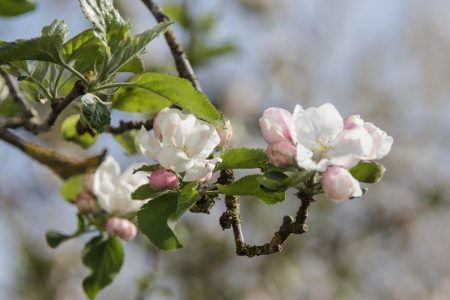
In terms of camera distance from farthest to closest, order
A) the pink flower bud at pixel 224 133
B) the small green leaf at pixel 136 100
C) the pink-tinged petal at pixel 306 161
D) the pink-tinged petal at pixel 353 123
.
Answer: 1. the small green leaf at pixel 136 100
2. the pink flower bud at pixel 224 133
3. the pink-tinged petal at pixel 353 123
4. the pink-tinged petal at pixel 306 161

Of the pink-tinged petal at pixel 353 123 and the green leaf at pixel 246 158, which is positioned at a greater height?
the pink-tinged petal at pixel 353 123

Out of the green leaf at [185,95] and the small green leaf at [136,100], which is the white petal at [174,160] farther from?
the small green leaf at [136,100]

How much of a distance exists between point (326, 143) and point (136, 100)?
665 millimetres

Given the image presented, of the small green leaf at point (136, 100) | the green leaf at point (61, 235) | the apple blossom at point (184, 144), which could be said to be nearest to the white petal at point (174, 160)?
the apple blossom at point (184, 144)

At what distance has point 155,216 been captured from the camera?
101 centimetres

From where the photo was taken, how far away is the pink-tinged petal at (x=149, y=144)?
1.04 metres

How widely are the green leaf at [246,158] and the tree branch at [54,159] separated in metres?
0.81

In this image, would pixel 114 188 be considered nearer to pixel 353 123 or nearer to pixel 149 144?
pixel 149 144

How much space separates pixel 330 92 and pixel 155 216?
5.41m

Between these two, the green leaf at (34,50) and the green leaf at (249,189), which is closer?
the green leaf at (34,50)

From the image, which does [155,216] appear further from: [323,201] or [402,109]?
[402,109]

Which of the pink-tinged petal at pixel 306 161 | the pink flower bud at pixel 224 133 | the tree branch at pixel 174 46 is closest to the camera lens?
the pink-tinged petal at pixel 306 161

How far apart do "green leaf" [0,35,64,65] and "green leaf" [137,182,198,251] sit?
1.07 feet

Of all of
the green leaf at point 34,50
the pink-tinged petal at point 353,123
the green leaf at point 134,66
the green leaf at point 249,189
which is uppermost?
the green leaf at point 34,50
